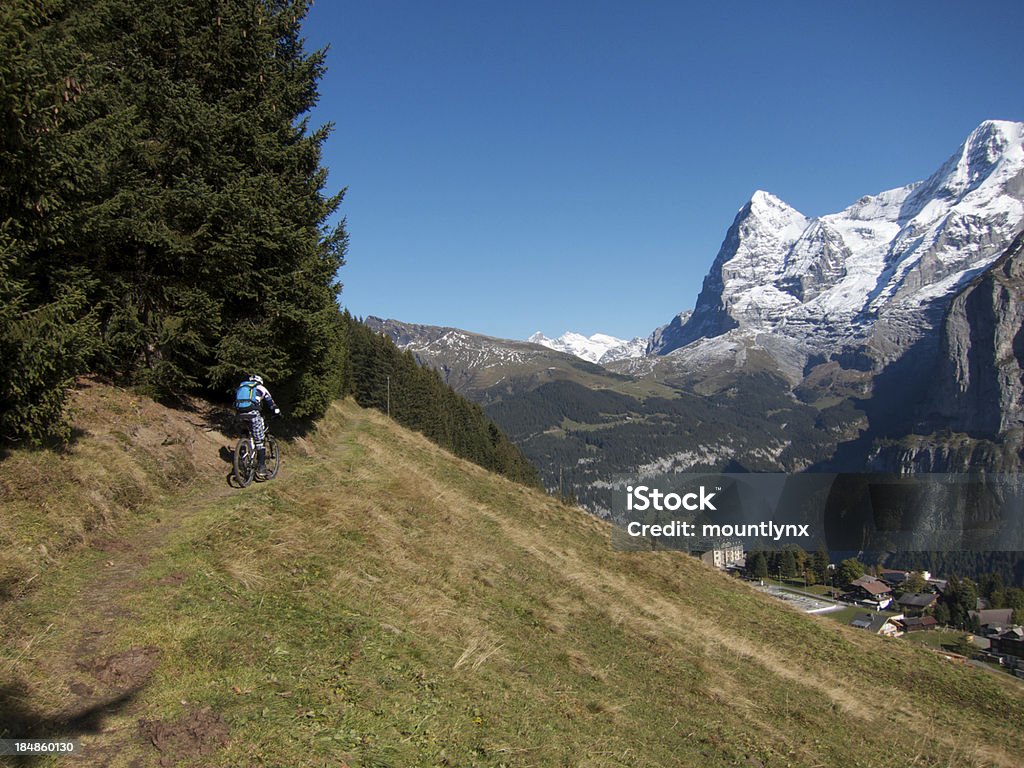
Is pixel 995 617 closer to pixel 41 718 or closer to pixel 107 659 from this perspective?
pixel 107 659

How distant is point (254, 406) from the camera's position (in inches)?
571

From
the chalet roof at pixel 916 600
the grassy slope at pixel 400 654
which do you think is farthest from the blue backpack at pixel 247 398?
the chalet roof at pixel 916 600

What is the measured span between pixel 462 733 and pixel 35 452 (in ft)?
29.0

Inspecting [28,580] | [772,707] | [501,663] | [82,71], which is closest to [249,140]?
[82,71]

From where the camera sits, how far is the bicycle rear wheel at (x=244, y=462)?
1440cm

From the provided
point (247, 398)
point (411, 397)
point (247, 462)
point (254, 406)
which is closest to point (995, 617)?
point (411, 397)

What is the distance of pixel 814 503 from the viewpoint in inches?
1147

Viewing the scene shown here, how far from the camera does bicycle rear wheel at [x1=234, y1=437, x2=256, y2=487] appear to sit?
14405 millimetres

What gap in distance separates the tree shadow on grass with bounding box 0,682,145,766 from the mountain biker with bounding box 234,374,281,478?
30.1ft

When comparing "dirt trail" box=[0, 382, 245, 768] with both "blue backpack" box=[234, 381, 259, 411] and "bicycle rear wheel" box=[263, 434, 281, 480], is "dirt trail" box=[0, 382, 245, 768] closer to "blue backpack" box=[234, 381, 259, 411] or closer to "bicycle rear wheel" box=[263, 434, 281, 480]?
"blue backpack" box=[234, 381, 259, 411]

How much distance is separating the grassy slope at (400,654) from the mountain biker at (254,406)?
995 mm

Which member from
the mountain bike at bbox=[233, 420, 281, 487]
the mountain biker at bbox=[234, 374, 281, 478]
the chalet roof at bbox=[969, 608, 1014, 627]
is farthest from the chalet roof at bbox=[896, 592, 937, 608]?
the mountain biker at bbox=[234, 374, 281, 478]

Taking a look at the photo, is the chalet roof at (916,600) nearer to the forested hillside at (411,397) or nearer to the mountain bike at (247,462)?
the forested hillside at (411,397)

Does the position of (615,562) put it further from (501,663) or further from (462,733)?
(462,733)
